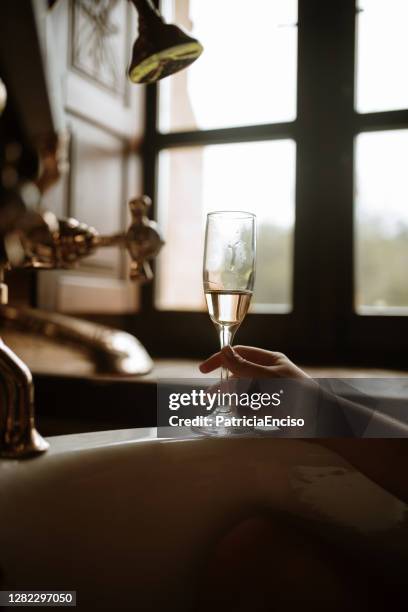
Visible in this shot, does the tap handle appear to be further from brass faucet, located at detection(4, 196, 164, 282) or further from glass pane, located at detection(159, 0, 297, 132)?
glass pane, located at detection(159, 0, 297, 132)

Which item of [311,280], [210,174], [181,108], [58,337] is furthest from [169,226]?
[58,337]

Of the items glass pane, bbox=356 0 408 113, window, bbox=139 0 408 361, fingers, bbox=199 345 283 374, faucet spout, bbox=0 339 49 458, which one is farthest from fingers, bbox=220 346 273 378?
glass pane, bbox=356 0 408 113

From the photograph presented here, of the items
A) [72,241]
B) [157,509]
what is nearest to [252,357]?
[157,509]

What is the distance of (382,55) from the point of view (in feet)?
3.84

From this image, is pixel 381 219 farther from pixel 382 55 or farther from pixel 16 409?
pixel 16 409

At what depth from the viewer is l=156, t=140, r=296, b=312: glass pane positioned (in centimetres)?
126

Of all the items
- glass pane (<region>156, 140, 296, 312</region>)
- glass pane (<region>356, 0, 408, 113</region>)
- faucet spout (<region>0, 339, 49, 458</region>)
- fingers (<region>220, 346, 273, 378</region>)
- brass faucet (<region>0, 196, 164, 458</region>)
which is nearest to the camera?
faucet spout (<region>0, 339, 49, 458</region>)

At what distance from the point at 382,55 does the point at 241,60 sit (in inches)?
12.4

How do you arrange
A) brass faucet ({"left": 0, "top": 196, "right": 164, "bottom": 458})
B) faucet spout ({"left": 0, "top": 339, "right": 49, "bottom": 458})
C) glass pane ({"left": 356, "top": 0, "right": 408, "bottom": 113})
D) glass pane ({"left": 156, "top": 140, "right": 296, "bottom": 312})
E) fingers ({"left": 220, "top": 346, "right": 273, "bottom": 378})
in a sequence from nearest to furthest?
1. faucet spout ({"left": 0, "top": 339, "right": 49, "bottom": 458})
2. fingers ({"left": 220, "top": 346, "right": 273, "bottom": 378})
3. brass faucet ({"left": 0, "top": 196, "right": 164, "bottom": 458})
4. glass pane ({"left": 356, "top": 0, "right": 408, "bottom": 113})
5. glass pane ({"left": 156, "top": 140, "right": 296, "bottom": 312})

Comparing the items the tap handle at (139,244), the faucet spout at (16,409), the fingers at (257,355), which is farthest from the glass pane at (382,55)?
the faucet spout at (16,409)

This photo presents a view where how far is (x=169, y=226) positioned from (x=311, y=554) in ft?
3.30

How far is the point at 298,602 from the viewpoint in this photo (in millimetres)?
479

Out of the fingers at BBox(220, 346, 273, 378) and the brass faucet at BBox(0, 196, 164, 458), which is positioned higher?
the brass faucet at BBox(0, 196, 164, 458)

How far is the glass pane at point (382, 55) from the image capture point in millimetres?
1154
